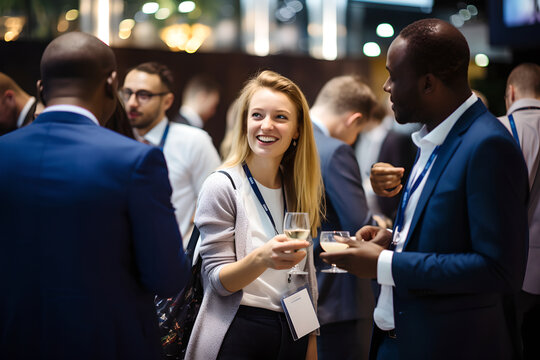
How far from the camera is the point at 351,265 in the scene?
5.77 ft

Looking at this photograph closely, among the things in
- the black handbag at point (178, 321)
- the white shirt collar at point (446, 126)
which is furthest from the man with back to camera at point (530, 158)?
the black handbag at point (178, 321)

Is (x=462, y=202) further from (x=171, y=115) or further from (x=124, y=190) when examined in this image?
(x=171, y=115)

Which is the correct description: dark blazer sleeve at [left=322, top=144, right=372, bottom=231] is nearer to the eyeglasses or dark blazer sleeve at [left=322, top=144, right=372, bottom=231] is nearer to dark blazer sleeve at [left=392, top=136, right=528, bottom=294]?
dark blazer sleeve at [left=392, top=136, right=528, bottom=294]

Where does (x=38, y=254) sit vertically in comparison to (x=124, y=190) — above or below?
below

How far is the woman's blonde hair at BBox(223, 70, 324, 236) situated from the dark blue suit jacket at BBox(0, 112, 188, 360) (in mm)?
761

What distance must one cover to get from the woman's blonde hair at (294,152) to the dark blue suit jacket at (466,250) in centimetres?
68

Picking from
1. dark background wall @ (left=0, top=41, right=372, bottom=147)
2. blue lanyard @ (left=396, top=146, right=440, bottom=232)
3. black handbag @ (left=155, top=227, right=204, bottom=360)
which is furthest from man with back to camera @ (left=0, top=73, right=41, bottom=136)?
blue lanyard @ (left=396, top=146, right=440, bottom=232)

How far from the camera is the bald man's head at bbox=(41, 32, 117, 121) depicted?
1624 mm

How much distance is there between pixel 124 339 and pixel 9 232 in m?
0.43

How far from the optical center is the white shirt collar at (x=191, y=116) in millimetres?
6055

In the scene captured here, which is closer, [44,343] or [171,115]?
[44,343]

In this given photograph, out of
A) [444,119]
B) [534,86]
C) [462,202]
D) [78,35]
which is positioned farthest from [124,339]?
[534,86]

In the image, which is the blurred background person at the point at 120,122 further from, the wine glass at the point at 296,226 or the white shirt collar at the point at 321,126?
the wine glass at the point at 296,226

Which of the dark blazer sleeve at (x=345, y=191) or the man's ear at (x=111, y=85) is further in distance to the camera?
the dark blazer sleeve at (x=345, y=191)
